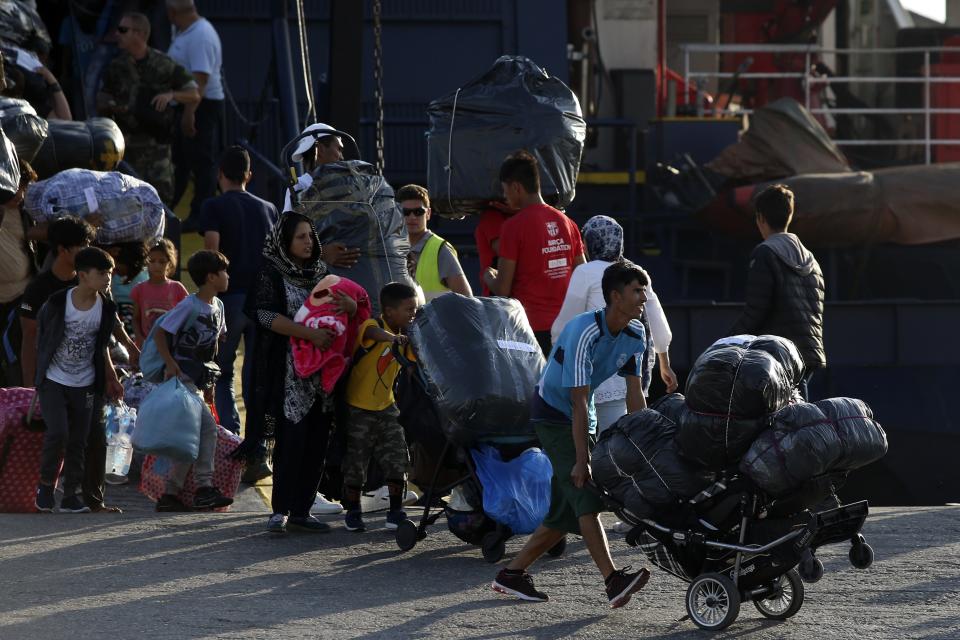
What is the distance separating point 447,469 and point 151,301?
2.61 m

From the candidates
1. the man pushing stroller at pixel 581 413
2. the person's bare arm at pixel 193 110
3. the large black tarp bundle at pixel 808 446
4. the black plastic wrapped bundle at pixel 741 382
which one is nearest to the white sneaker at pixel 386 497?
the man pushing stroller at pixel 581 413

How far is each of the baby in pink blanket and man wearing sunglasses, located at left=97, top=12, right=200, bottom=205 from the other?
203 inches

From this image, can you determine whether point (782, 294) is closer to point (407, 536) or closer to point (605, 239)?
point (605, 239)

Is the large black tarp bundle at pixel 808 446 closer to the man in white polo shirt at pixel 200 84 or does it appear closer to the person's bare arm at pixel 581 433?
the person's bare arm at pixel 581 433

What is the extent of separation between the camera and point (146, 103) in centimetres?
1227

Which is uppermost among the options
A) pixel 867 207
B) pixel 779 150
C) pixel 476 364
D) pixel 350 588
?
pixel 779 150

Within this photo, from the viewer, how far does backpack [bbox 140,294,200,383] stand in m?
8.46

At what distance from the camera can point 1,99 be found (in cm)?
985

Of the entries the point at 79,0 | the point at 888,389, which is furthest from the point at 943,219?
the point at 79,0

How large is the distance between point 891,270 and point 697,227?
1946 millimetres

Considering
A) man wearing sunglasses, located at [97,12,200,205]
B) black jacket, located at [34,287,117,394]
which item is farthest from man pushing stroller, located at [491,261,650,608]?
man wearing sunglasses, located at [97,12,200,205]

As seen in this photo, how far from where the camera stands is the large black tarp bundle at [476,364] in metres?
7.04

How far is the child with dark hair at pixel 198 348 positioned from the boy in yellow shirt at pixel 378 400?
1.13 meters

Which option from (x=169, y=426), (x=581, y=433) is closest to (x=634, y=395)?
(x=581, y=433)
